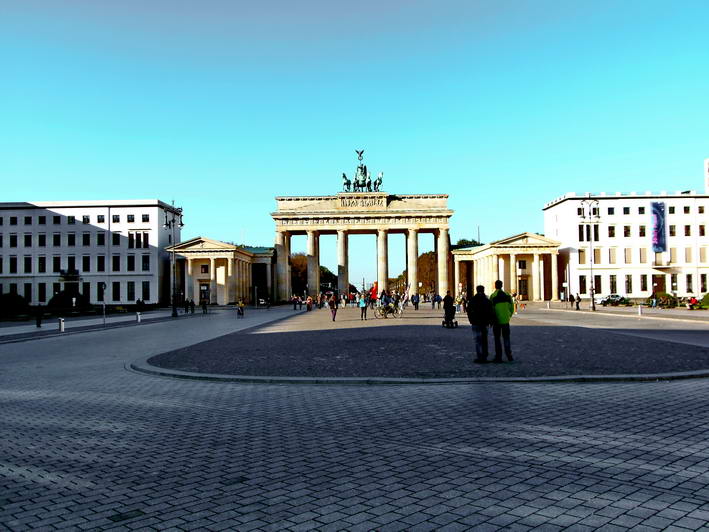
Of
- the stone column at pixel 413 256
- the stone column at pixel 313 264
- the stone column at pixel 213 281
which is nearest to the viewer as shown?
the stone column at pixel 213 281

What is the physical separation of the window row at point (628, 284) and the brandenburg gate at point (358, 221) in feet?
68.6

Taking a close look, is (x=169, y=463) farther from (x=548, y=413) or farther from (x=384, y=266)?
(x=384, y=266)

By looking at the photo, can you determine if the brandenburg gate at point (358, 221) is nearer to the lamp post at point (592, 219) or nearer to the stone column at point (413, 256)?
the stone column at point (413, 256)

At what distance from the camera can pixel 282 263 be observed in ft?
308

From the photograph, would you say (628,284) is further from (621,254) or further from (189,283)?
(189,283)

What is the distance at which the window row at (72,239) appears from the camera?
3442 inches

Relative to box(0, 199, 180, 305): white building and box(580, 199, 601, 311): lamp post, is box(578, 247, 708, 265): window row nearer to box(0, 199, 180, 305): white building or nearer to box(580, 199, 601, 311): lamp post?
box(580, 199, 601, 311): lamp post

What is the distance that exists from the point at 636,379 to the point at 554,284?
80.9 metres

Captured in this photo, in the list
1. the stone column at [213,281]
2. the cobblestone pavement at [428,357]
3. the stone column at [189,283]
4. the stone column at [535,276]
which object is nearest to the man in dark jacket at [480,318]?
the cobblestone pavement at [428,357]

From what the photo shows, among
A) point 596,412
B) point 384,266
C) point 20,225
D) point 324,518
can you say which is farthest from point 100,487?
point 20,225

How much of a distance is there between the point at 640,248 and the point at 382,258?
39.7 m

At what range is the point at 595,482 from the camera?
5652 millimetres

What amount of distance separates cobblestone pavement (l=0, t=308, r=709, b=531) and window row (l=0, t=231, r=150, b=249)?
80.9m

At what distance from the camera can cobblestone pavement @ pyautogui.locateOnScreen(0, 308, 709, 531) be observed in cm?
493
